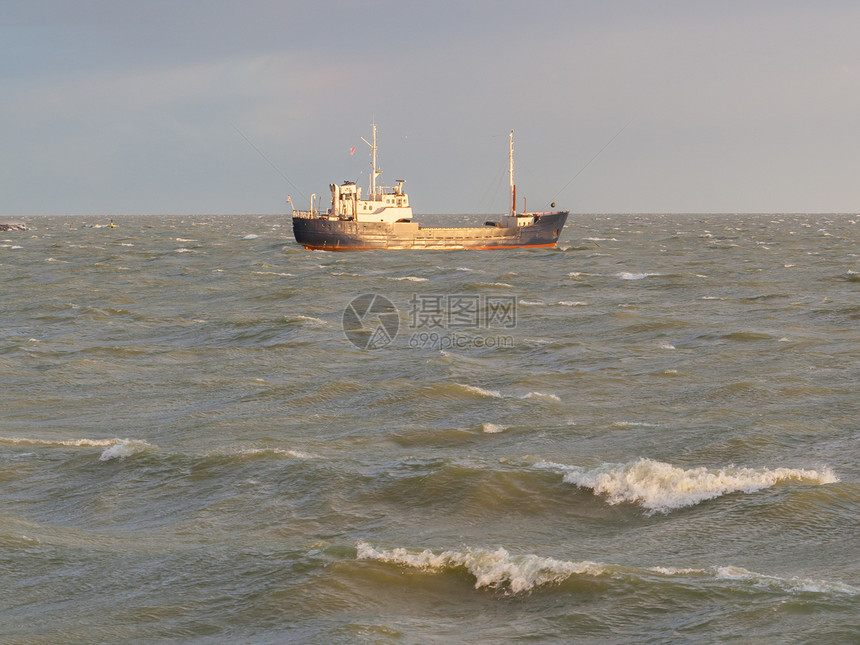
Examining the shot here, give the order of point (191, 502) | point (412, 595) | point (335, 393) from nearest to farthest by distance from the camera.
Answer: point (412, 595), point (191, 502), point (335, 393)

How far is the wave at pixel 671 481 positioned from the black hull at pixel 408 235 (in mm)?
63576

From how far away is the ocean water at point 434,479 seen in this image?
895 cm

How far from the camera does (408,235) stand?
77312 mm

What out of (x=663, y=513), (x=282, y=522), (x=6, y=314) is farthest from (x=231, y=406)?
(x=6, y=314)

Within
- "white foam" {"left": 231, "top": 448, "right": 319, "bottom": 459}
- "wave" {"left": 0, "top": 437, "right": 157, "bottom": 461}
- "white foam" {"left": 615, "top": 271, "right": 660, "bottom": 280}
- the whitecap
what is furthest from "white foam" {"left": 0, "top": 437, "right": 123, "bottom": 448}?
"white foam" {"left": 615, "top": 271, "right": 660, "bottom": 280}

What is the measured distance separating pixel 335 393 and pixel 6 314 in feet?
75.0

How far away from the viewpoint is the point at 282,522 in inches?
473

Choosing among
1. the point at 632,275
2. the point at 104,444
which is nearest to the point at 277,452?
the point at 104,444

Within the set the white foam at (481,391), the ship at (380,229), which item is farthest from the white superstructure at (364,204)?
the white foam at (481,391)

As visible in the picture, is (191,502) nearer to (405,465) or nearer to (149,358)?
(405,465)

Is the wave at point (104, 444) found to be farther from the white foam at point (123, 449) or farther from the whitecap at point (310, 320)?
the whitecap at point (310, 320)

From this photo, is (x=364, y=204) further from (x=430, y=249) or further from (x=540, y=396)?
(x=540, y=396)

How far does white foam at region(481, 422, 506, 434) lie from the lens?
17.1 m

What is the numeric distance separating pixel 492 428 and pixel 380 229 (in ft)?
197
